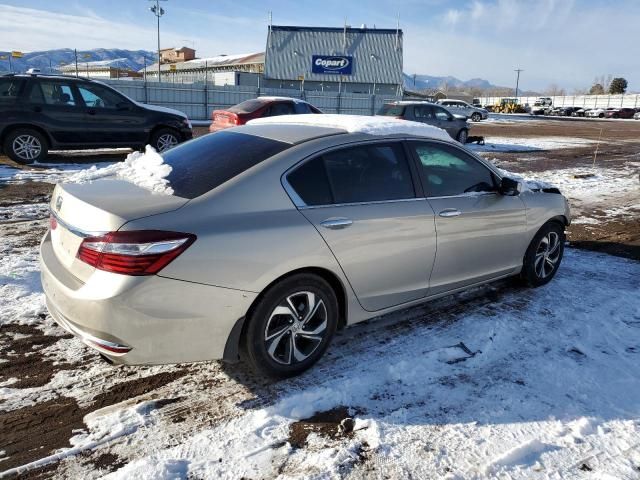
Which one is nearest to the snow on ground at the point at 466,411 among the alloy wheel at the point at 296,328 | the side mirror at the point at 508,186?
the alloy wheel at the point at 296,328

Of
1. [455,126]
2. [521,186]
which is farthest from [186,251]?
[455,126]

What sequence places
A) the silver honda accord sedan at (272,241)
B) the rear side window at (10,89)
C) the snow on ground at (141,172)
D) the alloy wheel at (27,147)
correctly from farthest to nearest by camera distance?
the alloy wheel at (27,147) → the rear side window at (10,89) → the snow on ground at (141,172) → the silver honda accord sedan at (272,241)

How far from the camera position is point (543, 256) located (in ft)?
16.5

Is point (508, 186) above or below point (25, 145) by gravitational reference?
above

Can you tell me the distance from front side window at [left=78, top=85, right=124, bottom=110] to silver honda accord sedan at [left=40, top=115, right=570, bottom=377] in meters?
8.28

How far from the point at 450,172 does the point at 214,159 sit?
1.92 m

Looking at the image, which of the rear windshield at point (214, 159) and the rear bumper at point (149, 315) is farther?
the rear windshield at point (214, 159)

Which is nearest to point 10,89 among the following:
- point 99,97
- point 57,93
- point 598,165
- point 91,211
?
point 57,93

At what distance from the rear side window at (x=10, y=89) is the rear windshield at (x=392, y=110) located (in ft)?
34.6

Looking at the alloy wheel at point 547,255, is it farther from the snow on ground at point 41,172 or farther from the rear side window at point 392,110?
the rear side window at point 392,110

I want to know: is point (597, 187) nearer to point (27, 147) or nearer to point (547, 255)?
point (547, 255)

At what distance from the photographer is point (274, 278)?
305 cm

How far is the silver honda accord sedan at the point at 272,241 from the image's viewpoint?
2.76 m

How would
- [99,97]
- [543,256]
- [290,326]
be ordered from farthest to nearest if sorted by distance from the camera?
[99,97] → [543,256] → [290,326]
